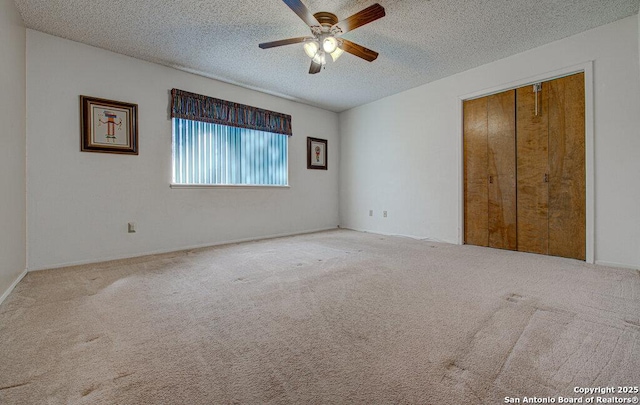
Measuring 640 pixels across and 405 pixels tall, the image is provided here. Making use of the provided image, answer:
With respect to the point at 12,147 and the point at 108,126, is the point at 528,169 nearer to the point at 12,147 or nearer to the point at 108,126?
the point at 108,126

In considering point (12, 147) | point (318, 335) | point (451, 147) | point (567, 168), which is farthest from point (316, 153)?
point (318, 335)

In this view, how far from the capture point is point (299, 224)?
546cm

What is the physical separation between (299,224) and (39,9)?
Answer: 427 cm

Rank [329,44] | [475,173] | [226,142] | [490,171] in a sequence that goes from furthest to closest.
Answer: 1. [226,142]
2. [475,173]
3. [490,171]
4. [329,44]

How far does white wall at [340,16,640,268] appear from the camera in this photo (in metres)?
2.85

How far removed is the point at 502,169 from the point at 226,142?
13.4ft

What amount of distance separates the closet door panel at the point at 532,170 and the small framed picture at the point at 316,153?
3.38 metres

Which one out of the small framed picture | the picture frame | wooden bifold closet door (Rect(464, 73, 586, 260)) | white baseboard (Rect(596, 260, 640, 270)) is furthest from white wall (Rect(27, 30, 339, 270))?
white baseboard (Rect(596, 260, 640, 270))

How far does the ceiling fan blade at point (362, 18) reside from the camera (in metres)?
2.20

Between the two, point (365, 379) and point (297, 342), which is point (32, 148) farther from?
point (365, 379)

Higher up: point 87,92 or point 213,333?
point 87,92

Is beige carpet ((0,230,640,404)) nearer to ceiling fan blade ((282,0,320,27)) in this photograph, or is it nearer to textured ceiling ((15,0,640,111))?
ceiling fan blade ((282,0,320,27))

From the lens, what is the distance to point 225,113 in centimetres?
437

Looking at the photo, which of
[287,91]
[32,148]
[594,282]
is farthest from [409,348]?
[287,91]
